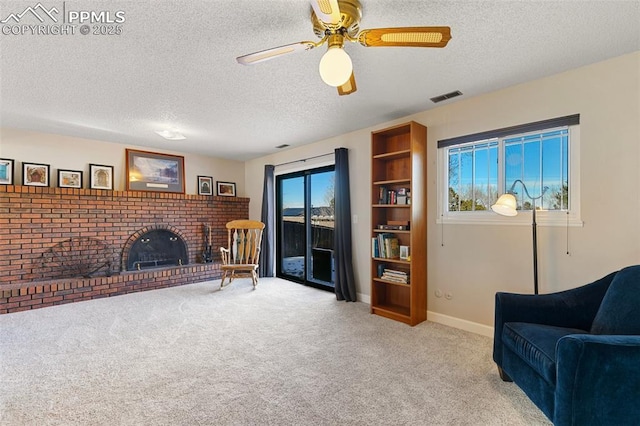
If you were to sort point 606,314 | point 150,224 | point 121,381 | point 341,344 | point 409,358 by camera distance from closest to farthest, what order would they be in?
point 606,314 → point 121,381 → point 409,358 → point 341,344 → point 150,224

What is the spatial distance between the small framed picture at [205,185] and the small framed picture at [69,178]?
1803 mm

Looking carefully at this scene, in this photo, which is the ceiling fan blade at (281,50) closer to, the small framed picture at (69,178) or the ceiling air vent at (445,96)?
the ceiling air vent at (445,96)

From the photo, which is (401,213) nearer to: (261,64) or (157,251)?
(261,64)

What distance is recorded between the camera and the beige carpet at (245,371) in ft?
5.72

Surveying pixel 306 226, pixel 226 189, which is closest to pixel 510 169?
pixel 306 226

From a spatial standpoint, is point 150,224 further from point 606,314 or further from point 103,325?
point 606,314

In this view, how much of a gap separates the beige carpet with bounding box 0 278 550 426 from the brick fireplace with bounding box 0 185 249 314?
1.42ft

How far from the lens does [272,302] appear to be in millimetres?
4012

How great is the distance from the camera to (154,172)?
5.15 meters

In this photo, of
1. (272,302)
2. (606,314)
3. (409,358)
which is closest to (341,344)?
(409,358)

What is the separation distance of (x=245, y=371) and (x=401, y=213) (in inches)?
94.4

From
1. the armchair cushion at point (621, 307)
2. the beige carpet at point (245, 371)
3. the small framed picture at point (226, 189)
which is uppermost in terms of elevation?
the small framed picture at point (226, 189)

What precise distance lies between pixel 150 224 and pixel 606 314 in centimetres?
564

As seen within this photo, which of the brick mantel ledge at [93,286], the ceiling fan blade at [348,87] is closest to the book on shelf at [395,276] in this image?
the ceiling fan blade at [348,87]
